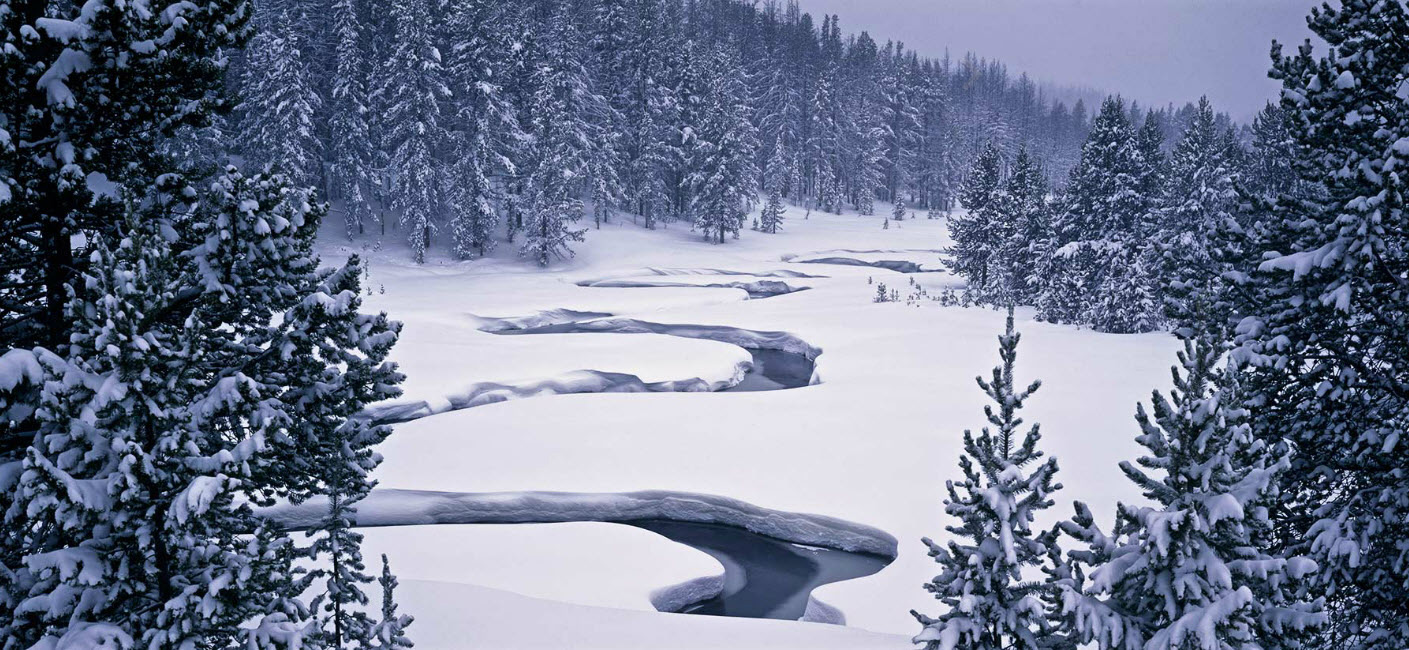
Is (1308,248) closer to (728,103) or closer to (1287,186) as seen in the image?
(1287,186)

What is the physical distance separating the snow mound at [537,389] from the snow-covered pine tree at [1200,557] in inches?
641

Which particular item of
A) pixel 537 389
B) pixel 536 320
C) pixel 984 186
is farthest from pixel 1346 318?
pixel 984 186

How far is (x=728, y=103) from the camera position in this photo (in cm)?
5897

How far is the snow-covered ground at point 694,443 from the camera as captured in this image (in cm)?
1003

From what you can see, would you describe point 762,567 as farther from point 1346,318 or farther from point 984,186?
point 984,186

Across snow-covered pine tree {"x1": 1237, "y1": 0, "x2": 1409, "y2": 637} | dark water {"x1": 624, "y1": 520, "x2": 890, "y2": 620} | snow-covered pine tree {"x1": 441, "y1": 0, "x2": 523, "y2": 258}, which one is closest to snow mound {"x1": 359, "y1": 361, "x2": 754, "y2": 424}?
dark water {"x1": 624, "y1": 520, "x2": 890, "y2": 620}

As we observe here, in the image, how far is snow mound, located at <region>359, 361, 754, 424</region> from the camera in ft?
61.2

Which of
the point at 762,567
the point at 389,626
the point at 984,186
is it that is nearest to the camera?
the point at 389,626

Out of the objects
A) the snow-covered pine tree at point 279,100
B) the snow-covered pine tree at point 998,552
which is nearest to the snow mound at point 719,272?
the snow-covered pine tree at point 279,100

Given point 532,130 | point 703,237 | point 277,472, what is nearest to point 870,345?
point 277,472

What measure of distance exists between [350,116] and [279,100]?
353 centimetres

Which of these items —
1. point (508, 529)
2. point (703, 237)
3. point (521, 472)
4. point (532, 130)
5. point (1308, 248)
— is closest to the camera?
point (1308, 248)

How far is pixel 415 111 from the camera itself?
41.5m

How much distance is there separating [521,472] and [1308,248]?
12.5 metres
